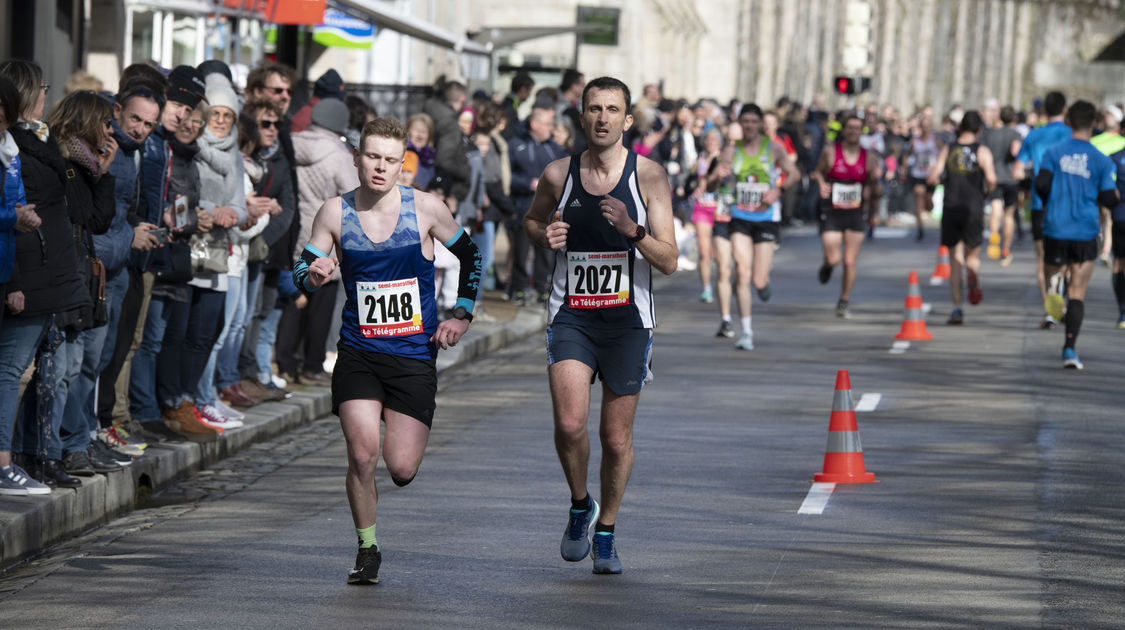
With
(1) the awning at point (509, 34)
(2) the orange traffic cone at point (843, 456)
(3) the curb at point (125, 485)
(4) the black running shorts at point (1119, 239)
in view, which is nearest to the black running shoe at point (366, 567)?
(3) the curb at point (125, 485)

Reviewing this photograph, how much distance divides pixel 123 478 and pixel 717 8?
51.7 m

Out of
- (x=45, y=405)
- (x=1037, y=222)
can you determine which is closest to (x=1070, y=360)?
(x=1037, y=222)

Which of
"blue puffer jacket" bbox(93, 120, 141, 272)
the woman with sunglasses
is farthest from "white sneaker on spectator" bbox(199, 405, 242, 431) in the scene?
"blue puffer jacket" bbox(93, 120, 141, 272)

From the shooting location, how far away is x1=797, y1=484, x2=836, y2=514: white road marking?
9555 millimetres

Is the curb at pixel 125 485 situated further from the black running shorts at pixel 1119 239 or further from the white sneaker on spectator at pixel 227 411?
the black running shorts at pixel 1119 239

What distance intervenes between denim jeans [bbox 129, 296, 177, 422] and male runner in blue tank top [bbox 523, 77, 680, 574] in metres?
3.62

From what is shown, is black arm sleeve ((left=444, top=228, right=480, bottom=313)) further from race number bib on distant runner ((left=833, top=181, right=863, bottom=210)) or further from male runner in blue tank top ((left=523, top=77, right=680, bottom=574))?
race number bib on distant runner ((left=833, top=181, right=863, bottom=210))

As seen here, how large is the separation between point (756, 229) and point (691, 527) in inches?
344

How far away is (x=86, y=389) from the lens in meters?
9.76

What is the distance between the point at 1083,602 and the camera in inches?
288

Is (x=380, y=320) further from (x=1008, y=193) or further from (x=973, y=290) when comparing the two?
(x=1008, y=193)

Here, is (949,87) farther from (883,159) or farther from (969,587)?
(969,587)

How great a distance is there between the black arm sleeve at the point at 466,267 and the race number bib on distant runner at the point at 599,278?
0.36 m

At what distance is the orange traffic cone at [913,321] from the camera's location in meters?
18.1
